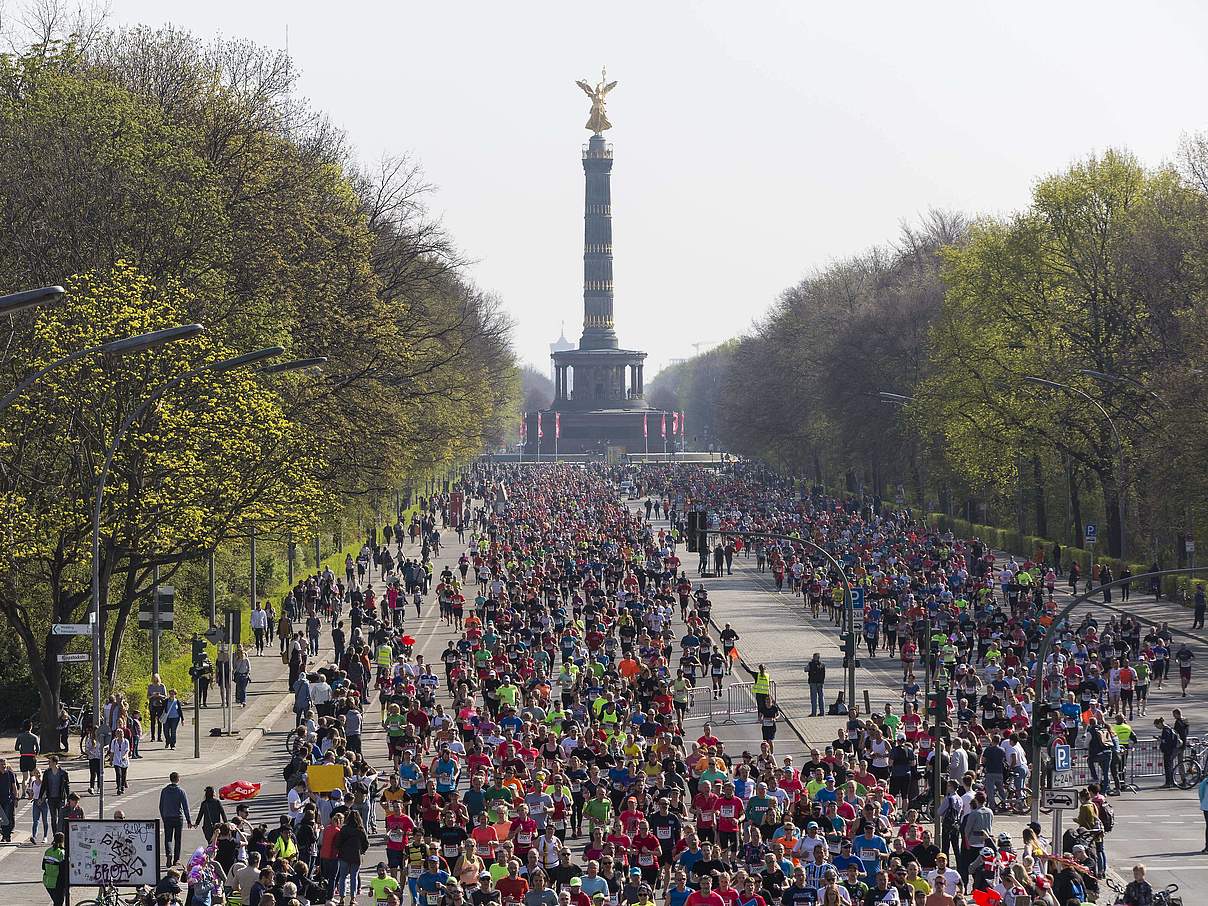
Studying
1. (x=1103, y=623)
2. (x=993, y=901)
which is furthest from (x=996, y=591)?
(x=993, y=901)

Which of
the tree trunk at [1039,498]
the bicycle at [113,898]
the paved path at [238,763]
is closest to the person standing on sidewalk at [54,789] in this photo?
the paved path at [238,763]

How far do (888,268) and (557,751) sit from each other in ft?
324

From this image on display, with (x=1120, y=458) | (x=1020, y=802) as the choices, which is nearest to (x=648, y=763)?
(x=1020, y=802)

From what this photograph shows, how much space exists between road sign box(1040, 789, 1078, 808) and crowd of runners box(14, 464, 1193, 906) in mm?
351

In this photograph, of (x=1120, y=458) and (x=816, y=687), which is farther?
(x=1120, y=458)

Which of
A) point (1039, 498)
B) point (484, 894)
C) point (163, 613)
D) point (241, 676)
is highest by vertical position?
point (1039, 498)

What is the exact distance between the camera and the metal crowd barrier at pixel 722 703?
40725mm

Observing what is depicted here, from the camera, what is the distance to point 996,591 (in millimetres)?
60500

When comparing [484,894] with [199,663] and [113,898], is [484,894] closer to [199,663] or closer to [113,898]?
[113,898]

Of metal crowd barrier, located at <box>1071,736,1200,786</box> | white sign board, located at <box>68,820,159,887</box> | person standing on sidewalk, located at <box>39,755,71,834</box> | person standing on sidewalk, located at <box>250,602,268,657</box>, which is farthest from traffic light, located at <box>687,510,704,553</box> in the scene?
white sign board, located at <box>68,820,159,887</box>

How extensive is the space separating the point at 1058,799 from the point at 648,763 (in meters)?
5.89

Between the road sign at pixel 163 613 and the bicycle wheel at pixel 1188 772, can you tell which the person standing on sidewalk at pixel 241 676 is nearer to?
the road sign at pixel 163 613

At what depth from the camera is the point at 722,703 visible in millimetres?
42375

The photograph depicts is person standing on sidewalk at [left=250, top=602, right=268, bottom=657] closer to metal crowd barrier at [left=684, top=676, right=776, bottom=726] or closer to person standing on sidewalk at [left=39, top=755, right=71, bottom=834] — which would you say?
metal crowd barrier at [left=684, top=676, right=776, bottom=726]
